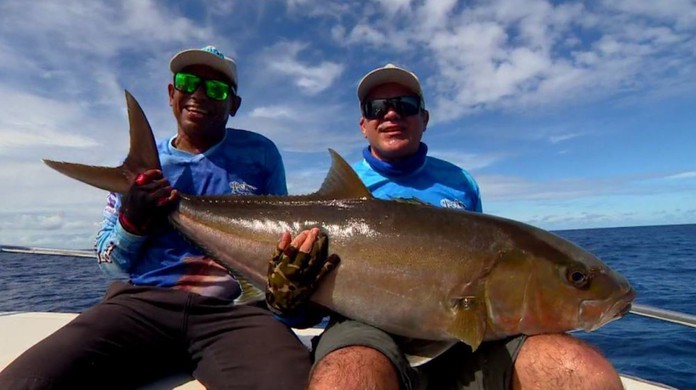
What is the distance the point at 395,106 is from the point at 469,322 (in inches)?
79.5

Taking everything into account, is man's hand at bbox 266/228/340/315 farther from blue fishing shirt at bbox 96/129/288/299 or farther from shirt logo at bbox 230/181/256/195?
shirt logo at bbox 230/181/256/195

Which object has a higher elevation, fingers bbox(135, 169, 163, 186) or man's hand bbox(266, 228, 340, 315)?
fingers bbox(135, 169, 163, 186)

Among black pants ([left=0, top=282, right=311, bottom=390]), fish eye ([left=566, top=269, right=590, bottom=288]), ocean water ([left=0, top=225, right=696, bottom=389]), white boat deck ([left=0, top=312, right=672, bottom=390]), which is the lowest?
ocean water ([left=0, top=225, right=696, bottom=389])

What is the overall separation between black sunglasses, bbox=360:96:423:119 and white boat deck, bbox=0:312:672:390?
2359 mm

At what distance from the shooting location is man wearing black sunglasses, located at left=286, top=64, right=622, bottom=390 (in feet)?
7.80

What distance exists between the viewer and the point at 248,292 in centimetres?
305

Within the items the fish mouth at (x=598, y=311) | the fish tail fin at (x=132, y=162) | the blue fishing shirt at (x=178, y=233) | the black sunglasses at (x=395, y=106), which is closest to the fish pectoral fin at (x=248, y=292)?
the blue fishing shirt at (x=178, y=233)

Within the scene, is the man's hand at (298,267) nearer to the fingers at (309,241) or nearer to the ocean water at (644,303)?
the fingers at (309,241)

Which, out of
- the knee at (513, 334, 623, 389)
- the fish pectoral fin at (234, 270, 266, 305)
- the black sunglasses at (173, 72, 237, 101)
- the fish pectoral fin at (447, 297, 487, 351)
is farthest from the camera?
A: the black sunglasses at (173, 72, 237, 101)

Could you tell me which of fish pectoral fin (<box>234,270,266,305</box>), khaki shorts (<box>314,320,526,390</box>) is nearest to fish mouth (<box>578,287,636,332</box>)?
khaki shorts (<box>314,320,526,390</box>)

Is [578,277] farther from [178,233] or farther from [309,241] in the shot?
[178,233]

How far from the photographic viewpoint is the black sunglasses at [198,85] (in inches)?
148

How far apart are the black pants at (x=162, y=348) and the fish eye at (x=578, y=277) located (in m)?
1.64

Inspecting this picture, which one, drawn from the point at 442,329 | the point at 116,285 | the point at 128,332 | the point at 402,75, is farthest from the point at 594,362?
the point at 116,285
